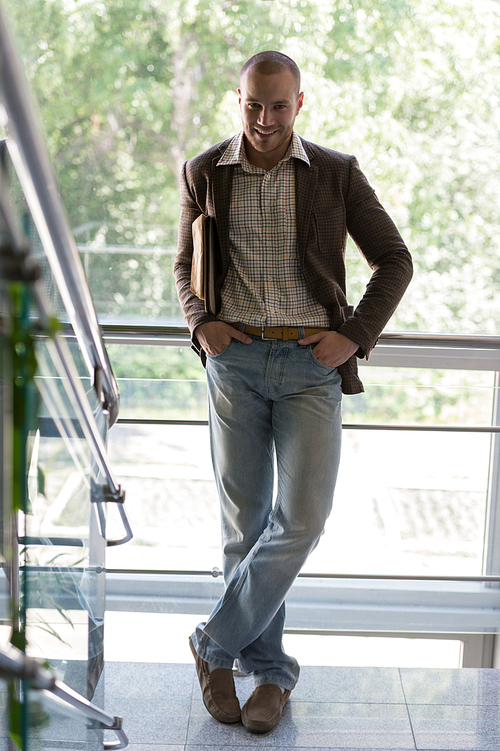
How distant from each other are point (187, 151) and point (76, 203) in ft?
3.57

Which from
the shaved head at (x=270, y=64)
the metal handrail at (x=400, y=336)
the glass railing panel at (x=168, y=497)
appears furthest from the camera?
the glass railing panel at (x=168, y=497)

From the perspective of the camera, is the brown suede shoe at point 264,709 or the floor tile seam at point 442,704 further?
the floor tile seam at point 442,704

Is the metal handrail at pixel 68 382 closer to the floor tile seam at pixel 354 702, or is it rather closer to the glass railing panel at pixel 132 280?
the floor tile seam at pixel 354 702

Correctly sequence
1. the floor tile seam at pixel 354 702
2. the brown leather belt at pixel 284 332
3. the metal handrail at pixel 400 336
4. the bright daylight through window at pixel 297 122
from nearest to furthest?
the brown leather belt at pixel 284 332 < the floor tile seam at pixel 354 702 < the metal handrail at pixel 400 336 < the bright daylight through window at pixel 297 122

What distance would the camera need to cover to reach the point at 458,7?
4.71 m

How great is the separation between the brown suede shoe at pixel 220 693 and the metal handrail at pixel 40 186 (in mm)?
985

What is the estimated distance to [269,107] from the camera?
151 cm

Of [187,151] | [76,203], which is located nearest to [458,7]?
[187,151]

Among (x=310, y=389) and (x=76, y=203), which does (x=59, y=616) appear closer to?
(x=310, y=389)

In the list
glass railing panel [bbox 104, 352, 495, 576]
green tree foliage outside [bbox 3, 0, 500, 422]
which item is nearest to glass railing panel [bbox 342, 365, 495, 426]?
glass railing panel [bbox 104, 352, 495, 576]

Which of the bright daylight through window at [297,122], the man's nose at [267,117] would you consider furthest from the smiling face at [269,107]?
the bright daylight through window at [297,122]

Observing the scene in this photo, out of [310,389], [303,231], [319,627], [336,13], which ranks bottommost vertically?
[319,627]

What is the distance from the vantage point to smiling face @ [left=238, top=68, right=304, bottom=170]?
1486 mm

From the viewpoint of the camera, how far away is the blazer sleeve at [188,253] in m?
1.65
